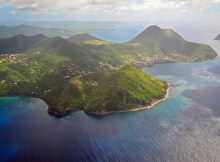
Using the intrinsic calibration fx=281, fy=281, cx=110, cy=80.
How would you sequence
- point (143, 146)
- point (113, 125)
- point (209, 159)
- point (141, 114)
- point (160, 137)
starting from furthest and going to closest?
point (141, 114) → point (113, 125) → point (160, 137) → point (143, 146) → point (209, 159)

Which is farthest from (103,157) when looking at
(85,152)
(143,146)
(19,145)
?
(19,145)

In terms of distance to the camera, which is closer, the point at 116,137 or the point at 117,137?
the point at 116,137

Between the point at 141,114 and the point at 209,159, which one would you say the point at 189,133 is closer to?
the point at 209,159

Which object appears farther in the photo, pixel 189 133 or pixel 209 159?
pixel 189 133

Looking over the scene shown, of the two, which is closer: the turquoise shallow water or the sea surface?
the sea surface

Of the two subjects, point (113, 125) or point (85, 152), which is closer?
point (85, 152)

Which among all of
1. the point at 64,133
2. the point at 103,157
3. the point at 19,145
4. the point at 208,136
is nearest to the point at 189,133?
the point at 208,136

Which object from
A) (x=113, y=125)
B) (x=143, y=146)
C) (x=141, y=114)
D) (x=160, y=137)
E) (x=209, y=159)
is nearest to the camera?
(x=209, y=159)

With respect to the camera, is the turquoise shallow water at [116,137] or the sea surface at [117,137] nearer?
the sea surface at [117,137]

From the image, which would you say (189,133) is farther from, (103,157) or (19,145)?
(19,145)
